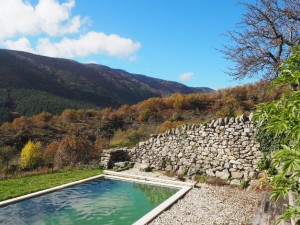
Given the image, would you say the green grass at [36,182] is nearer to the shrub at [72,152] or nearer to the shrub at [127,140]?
the shrub at [72,152]

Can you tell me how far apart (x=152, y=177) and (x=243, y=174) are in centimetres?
329

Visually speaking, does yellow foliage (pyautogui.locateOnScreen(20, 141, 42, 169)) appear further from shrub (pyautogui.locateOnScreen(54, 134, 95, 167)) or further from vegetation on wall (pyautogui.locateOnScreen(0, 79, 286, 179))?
shrub (pyautogui.locateOnScreen(54, 134, 95, 167))

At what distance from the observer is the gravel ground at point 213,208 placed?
251 inches

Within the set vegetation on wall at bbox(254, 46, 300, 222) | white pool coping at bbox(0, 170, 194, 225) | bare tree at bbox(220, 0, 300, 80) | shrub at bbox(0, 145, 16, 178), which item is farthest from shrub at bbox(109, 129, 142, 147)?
vegetation on wall at bbox(254, 46, 300, 222)

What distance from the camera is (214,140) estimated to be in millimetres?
11695

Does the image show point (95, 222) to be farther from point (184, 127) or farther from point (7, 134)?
point (7, 134)

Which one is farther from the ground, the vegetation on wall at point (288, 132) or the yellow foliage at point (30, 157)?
the vegetation on wall at point (288, 132)

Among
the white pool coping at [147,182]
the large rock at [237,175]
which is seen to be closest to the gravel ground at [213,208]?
the white pool coping at [147,182]

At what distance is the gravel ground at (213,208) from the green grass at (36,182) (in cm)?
441

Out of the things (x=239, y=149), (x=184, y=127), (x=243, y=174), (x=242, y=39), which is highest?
(x=242, y=39)

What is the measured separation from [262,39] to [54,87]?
54.4 meters

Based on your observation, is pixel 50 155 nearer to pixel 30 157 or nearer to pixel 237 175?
pixel 30 157

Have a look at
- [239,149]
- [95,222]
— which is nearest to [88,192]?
[95,222]

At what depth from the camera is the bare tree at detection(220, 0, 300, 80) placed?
709cm
